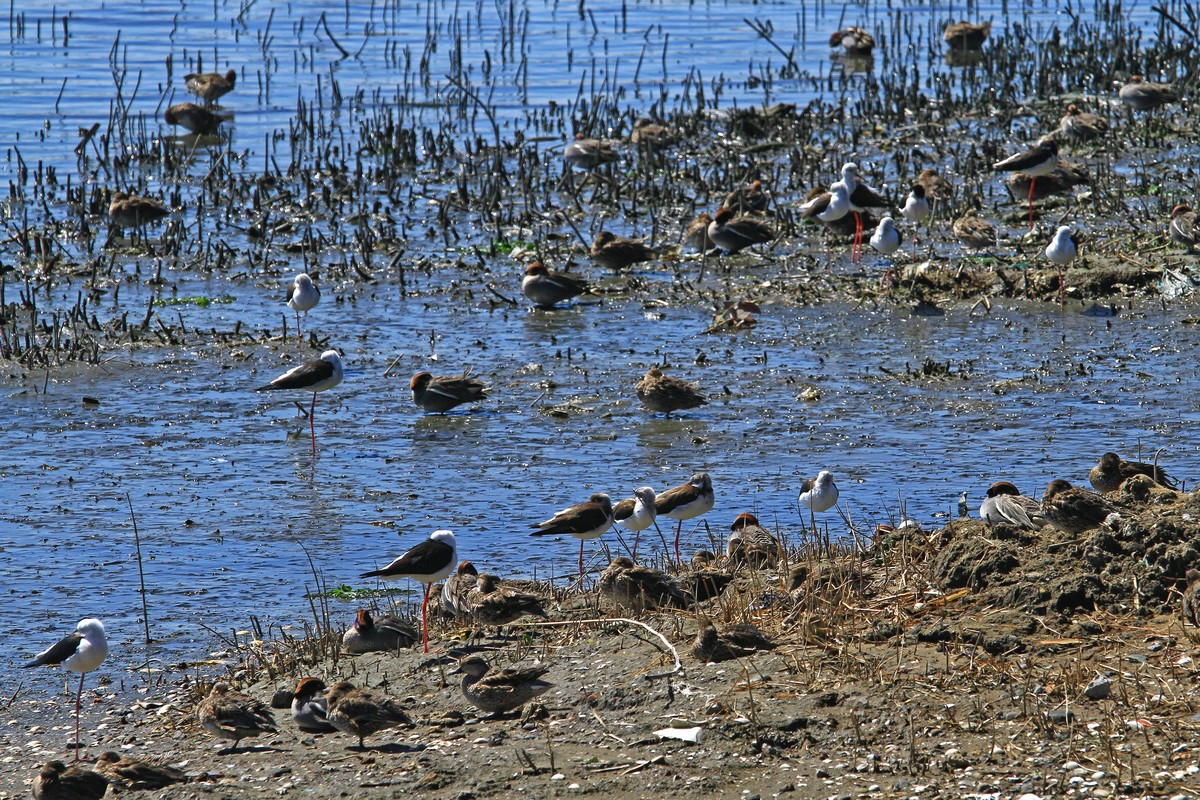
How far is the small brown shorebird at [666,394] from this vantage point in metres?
12.8

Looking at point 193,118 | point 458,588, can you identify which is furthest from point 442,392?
point 193,118

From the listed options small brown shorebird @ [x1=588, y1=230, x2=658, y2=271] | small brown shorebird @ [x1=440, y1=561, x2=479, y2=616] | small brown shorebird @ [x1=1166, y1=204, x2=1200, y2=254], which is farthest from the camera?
small brown shorebird @ [x1=588, y1=230, x2=658, y2=271]

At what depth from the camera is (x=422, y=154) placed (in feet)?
74.8

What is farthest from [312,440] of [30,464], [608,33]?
[608,33]

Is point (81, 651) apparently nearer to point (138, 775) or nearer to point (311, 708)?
point (138, 775)

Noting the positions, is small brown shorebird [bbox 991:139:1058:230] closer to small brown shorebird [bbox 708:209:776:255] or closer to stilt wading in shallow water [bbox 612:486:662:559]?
small brown shorebird [bbox 708:209:776:255]

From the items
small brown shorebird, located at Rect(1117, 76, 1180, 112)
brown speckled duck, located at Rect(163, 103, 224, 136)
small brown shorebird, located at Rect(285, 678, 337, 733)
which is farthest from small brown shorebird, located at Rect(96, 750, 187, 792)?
small brown shorebird, located at Rect(1117, 76, 1180, 112)

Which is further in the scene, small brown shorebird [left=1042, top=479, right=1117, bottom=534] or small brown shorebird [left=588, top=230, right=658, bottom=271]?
small brown shorebird [left=588, top=230, right=658, bottom=271]

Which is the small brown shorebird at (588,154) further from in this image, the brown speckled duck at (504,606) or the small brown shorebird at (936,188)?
the brown speckled duck at (504,606)

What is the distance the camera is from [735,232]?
17406mm

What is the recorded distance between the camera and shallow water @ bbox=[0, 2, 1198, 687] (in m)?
10.3

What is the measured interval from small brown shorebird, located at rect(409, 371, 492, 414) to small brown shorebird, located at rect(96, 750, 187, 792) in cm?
628

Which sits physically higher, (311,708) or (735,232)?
(735,232)

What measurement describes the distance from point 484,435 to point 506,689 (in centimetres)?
570
